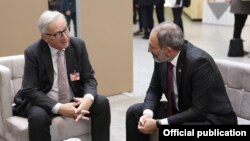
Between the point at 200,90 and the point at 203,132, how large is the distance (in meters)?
0.32

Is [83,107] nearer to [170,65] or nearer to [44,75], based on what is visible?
[44,75]

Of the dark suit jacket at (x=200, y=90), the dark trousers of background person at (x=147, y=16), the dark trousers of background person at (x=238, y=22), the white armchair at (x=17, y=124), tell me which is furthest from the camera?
the dark trousers of background person at (x=147, y=16)

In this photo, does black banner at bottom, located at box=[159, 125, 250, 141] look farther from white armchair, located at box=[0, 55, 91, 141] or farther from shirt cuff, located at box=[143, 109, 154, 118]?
white armchair, located at box=[0, 55, 91, 141]

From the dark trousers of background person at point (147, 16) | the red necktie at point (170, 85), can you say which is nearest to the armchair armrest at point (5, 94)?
the red necktie at point (170, 85)

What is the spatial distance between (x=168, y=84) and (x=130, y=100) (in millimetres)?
1922

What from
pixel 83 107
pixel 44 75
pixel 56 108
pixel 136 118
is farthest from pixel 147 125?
pixel 44 75

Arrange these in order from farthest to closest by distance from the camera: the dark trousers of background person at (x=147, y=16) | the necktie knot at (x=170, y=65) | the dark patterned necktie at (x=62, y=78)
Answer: the dark trousers of background person at (x=147, y=16)
the dark patterned necktie at (x=62, y=78)
the necktie knot at (x=170, y=65)

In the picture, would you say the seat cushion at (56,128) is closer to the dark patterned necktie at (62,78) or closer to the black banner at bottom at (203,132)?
the dark patterned necktie at (62,78)

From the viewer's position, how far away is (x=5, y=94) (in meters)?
2.82

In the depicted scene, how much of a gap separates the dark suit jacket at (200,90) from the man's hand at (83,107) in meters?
0.61

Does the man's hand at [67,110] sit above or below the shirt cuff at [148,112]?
below

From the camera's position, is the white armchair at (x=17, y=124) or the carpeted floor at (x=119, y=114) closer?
the white armchair at (x=17, y=124)

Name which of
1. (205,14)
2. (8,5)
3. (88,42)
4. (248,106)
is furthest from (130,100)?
(205,14)

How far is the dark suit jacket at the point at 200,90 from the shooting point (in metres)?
2.38
